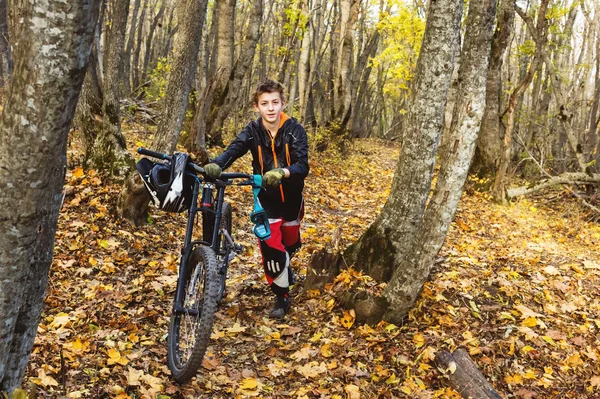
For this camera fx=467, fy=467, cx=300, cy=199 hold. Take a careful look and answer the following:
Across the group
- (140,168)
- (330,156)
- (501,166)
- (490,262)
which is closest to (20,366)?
(140,168)

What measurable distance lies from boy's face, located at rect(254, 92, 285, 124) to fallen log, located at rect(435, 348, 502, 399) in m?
2.66

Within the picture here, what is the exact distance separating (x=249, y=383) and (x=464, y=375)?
181 centimetres

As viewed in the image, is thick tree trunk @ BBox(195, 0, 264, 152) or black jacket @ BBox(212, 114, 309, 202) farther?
thick tree trunk @ BBox(195, 0, 264, 152)

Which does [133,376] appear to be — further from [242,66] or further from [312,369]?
[242,66]

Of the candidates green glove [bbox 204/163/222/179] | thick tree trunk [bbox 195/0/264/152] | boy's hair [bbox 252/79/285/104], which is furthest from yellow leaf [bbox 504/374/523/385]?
thick tree trunk [bbox 195/0/264/152]

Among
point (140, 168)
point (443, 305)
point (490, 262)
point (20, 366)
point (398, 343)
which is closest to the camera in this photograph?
point (20, 366)

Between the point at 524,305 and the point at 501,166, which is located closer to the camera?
the point at 524,305

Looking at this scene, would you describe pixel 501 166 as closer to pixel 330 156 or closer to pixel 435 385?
pixel 330 156

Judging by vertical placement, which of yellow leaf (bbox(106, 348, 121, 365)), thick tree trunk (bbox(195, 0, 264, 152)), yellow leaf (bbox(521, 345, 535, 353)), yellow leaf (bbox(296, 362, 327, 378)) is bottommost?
yellow leaf (bbox(296, 362, 327, 378))

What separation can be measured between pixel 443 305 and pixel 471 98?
2093 millimetres

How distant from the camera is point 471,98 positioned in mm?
3973

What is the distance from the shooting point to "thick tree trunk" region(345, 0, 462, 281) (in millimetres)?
4555

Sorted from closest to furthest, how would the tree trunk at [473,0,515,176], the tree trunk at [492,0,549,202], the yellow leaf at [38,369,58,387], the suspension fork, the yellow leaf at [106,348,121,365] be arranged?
the yellow leaf at [38,369,58,387] → the yellow leaf at [106,348,121,365] → the suspension fork → the tree trunk at [492,0,549,202] → the tree trunk at [473,0,515,176]

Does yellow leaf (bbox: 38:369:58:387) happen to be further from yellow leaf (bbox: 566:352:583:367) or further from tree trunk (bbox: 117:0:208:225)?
yellow leaf (bbox: 566:352:583:367)
